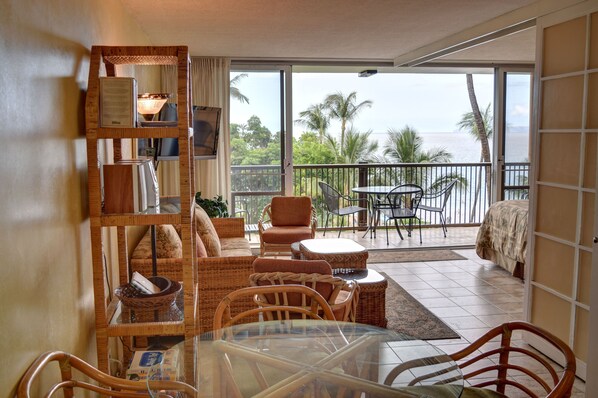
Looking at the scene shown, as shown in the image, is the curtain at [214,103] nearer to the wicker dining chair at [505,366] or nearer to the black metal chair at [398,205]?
the black metal chair at [398,205]

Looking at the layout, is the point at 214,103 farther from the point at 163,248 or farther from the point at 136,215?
the point at 136,215

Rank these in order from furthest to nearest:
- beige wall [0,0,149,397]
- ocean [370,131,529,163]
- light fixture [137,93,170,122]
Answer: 1. ocean [370,131,529,163]
2. light fixture [137,93,170,122]
3. beige wall [0,0,149,397]

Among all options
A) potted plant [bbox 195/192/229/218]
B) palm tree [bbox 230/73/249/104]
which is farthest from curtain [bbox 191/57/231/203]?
potted plant [bbox 195/192/229/218]

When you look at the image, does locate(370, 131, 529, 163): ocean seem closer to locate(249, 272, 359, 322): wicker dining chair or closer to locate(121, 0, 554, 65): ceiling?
locate(121, 0, 554, 65): ceiling

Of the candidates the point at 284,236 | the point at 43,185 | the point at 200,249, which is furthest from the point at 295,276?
the point at 284,236

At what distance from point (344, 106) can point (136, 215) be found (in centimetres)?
1014

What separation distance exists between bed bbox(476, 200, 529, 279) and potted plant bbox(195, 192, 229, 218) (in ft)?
9.27

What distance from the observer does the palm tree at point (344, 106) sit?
476 inches

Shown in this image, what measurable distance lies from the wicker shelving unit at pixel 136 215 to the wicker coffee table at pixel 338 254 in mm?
1921

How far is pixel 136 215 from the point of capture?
233cm

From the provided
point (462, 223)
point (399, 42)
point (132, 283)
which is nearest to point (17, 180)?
point (132, 283)

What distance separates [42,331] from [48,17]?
1081 mm

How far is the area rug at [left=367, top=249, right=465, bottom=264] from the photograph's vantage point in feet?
20.7

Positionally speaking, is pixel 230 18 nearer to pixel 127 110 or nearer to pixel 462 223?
pixel 127 110
